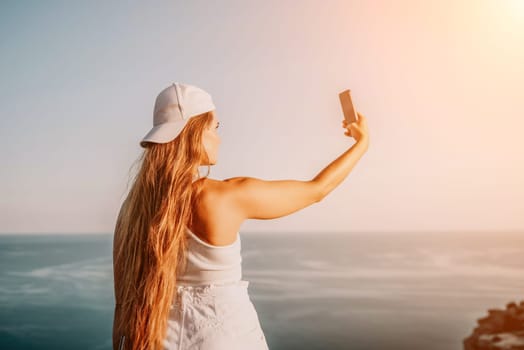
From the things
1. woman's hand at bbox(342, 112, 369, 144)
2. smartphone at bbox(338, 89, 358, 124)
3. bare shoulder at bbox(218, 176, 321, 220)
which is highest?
smartphone at bbox(338, 89, 358, 124)

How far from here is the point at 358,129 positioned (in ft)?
5.17

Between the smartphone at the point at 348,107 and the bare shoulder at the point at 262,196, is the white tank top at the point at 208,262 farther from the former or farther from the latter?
the smartphone at the point at 348,107

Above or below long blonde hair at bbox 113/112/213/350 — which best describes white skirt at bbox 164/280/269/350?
below

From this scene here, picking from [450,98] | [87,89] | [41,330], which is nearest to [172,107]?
[87,89]

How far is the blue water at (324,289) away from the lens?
24.2 ft

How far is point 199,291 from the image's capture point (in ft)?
4.34

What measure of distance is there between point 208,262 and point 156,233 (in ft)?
0.46

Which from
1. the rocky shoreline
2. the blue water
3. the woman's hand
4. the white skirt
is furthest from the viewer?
the blue water

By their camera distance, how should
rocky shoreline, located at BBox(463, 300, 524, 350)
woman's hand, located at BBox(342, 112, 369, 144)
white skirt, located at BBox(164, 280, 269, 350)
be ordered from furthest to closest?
rocky shoreline, located at BBox(463, 300, 524, 350)
woman's hand, located at BBox(342, 112, 369, 144)
white skirt, located at BBox(164, 280, 269, 350)

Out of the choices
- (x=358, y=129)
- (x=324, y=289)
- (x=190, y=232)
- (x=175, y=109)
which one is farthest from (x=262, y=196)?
(x=324, y=289)

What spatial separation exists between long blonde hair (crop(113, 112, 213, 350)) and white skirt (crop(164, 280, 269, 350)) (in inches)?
1.2

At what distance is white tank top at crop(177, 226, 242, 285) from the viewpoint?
4.29 feet

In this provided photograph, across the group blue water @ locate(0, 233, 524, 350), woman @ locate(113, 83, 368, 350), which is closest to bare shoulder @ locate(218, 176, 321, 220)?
woman @ locate(113, 83, 368, 350)

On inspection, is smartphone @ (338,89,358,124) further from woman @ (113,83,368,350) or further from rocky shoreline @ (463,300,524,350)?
rocky shoreline @ (463,300,524,350)
